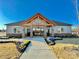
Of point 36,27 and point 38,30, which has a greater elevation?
point 36,27

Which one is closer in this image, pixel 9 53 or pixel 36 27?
pixel 9 53

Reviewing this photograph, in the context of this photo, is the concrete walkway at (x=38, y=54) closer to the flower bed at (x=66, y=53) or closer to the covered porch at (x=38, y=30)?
the flower bed at (x=66, y=53)

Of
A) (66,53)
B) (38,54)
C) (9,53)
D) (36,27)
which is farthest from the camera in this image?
(36,27)

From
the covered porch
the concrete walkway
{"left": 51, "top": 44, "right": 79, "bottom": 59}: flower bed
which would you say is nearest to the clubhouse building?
the covered porch

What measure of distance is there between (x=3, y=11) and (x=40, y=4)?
11.4 metres

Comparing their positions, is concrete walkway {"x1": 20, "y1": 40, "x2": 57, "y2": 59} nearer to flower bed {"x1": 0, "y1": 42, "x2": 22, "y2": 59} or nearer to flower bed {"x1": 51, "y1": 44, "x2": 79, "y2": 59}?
flower bed {"x1": 51, "y1": 44, "x2": 79, "y2": 59}

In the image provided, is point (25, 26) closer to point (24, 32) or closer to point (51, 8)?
point (24, 32)

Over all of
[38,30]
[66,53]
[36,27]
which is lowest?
[66,53]

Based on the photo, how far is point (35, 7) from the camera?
41.8 meters

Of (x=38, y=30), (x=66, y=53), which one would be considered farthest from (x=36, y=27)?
(x=66, y=53)

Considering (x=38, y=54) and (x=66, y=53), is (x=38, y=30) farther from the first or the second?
(x=38, y=54)

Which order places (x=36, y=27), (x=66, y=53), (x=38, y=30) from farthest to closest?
(x=38, y=30) → (x=36, y=27) → (x=66, y=53)

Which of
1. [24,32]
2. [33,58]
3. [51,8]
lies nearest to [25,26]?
[24,32]

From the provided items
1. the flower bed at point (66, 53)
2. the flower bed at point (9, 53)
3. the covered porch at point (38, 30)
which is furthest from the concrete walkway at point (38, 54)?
the covered porch at point (38, 30)
